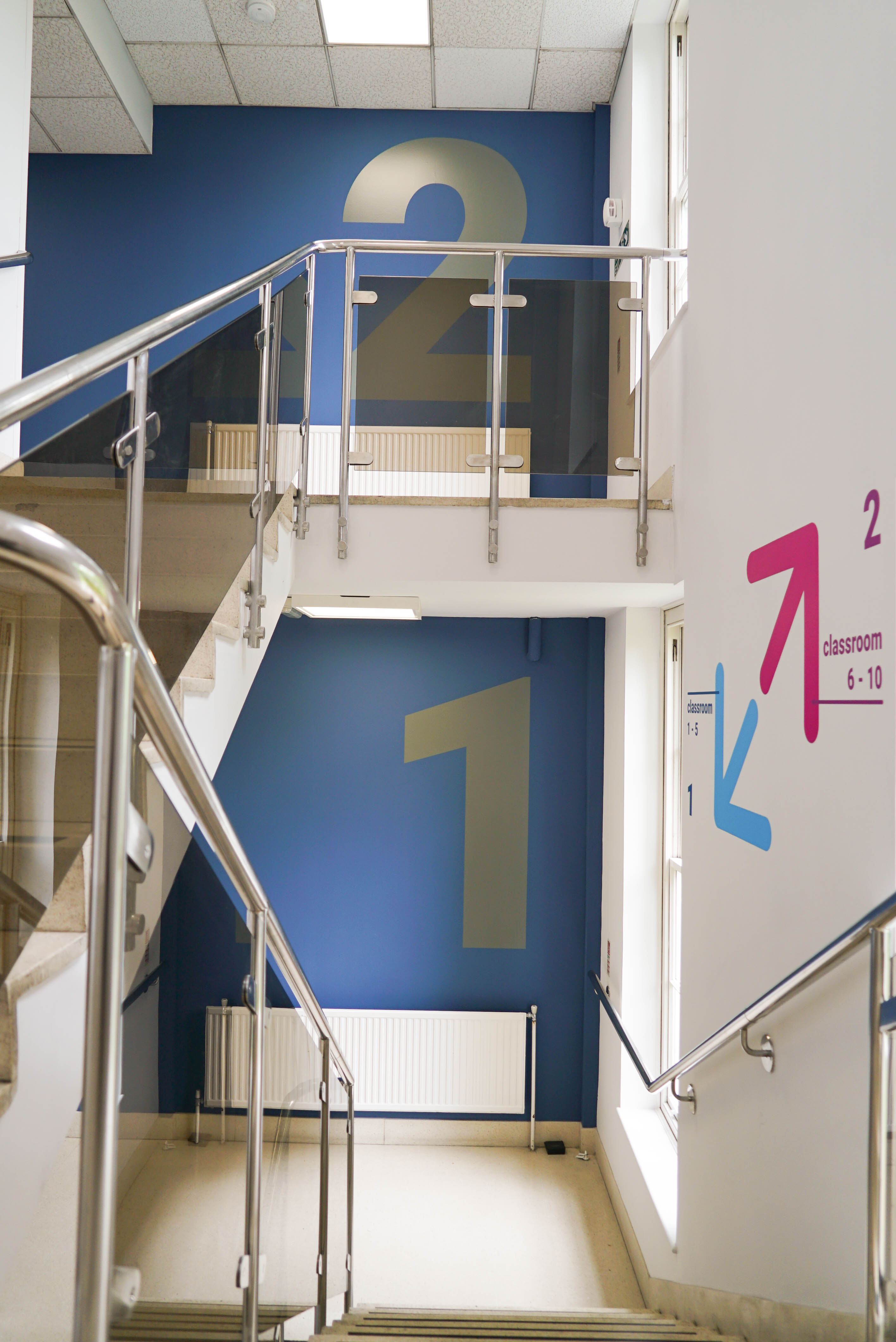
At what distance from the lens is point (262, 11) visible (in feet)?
14.9

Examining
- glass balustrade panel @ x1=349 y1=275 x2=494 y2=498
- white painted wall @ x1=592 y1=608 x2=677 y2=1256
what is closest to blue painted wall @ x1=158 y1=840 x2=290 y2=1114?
glass balustrade panel @ x1=349 y1=275 x2=494 y2=498

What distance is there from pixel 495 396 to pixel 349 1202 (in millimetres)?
2901

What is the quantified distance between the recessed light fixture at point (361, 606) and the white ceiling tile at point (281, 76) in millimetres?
2983

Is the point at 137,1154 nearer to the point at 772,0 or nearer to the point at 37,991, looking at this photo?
the point at 37,991

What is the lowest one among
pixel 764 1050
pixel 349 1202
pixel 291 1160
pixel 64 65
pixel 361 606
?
pixel 349 1202

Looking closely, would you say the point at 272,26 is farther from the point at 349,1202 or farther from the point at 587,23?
the point at 349,1202

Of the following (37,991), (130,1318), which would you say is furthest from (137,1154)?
(37,991)

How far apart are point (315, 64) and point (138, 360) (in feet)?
13.4

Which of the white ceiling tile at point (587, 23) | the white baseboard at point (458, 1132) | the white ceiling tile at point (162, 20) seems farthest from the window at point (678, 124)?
the white baseboard at point (458, 1132)

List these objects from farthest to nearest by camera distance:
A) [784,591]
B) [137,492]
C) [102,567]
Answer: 1. [784,591]
2. [137,492]
3. [102,567]

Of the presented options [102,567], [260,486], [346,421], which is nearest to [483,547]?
[346,421]

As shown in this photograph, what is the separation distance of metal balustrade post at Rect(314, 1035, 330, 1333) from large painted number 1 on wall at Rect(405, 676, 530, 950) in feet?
9.49

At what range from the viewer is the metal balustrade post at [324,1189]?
2.38 m

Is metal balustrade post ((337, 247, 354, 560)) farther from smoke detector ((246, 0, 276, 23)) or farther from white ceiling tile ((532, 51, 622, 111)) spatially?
white ceiling tile ((532, 51, 622, 111))
